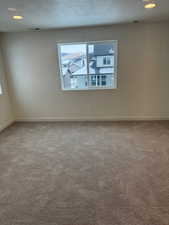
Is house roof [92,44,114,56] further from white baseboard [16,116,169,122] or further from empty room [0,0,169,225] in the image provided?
white baseboard [16,116,169,122]

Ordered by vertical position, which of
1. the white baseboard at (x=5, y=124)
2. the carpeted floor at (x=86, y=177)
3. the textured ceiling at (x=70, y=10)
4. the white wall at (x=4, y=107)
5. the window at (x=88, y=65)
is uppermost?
the textured ceiling at (x=70, y=10)

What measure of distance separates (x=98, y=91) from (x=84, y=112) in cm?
72

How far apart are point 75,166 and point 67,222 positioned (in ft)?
3.16

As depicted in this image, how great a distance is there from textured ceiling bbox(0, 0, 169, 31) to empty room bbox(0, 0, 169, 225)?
0.02 metres

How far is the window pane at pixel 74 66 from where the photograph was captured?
13.8 ft

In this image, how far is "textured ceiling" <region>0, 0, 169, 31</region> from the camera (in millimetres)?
2295

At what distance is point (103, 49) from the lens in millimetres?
4125

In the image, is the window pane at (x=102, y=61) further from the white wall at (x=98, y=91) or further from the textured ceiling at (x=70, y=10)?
the textured ceiling at (x=70, y=10)

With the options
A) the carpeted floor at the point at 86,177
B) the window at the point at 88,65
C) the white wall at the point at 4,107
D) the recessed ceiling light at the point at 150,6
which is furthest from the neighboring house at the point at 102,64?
the white wall at the point at 4,107

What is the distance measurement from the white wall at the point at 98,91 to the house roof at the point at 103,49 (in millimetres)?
200

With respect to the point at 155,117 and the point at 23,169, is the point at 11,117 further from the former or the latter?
the point at 155,117

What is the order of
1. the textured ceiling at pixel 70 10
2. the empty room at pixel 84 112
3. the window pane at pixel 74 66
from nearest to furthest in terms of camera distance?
the empty room at pixel 84 112 < the textured ceiling at pixel 70 10 < the window pane at pixel 74 66

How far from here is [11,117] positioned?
469 centimetres

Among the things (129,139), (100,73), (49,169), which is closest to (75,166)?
(49,169)
